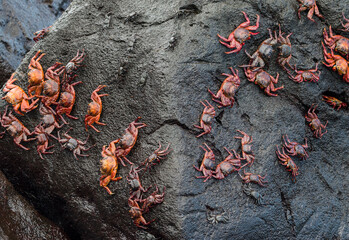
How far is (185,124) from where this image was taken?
369cm

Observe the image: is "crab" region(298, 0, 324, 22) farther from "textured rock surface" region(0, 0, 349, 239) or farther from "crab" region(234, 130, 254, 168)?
"crab" region(234, 130, 254, 168)

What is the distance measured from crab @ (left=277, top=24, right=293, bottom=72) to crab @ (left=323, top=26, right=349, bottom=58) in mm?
555

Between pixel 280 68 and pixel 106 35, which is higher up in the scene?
pixel 106 35

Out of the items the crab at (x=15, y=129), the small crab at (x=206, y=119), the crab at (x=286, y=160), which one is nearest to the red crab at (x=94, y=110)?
the crab at (x=15, y=129)

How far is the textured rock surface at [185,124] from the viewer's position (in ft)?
12.0

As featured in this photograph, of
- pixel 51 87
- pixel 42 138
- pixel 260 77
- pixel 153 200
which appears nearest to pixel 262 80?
pixel 260 77

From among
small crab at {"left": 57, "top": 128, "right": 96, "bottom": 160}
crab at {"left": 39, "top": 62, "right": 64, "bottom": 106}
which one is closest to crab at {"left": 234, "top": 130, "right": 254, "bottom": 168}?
small crab at {"left": 57, "top": 128, "right": 96, "bottom": 160}

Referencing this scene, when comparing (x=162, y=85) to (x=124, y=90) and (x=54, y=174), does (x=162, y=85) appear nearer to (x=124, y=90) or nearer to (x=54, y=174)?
(x=124, y=90)

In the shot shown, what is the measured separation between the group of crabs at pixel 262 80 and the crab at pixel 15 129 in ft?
6.86

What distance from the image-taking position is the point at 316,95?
4.30 m

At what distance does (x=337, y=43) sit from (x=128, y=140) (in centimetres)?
273

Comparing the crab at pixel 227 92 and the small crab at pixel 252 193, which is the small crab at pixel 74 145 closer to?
the crab at pixel 227 92

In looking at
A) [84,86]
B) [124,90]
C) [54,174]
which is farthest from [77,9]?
[54,174]

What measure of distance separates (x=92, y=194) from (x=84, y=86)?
123 centimetres
